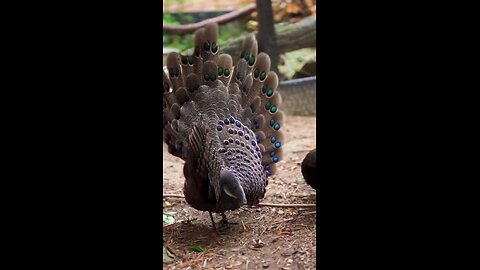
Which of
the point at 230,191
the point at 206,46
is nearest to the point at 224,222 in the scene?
the point at 230,191

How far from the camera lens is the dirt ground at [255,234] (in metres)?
2.68

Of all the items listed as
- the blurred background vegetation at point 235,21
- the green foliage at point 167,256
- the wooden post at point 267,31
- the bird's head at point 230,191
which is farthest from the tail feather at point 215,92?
the blurred background vegetation at point 235,21

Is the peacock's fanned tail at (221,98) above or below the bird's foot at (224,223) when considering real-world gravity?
above

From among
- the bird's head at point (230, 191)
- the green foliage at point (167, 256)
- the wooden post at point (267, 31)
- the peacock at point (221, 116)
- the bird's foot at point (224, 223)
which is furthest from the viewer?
the wooden post at point (267, 31)

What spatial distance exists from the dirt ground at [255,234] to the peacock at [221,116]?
16 centimetres

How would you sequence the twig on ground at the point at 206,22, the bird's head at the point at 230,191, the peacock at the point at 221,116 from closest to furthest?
the bird's head at the point at 230,191 → the peacock at the point at 221,116 → the twig on ground at the point at 206,22

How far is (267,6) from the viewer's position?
5.69 meters

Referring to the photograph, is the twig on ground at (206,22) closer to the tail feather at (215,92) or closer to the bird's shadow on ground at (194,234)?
the tail feather at (215,92)

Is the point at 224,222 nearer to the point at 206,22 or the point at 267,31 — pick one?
the point at 267,31

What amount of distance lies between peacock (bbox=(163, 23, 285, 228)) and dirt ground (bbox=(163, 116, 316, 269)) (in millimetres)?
162

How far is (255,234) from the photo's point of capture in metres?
3.18
